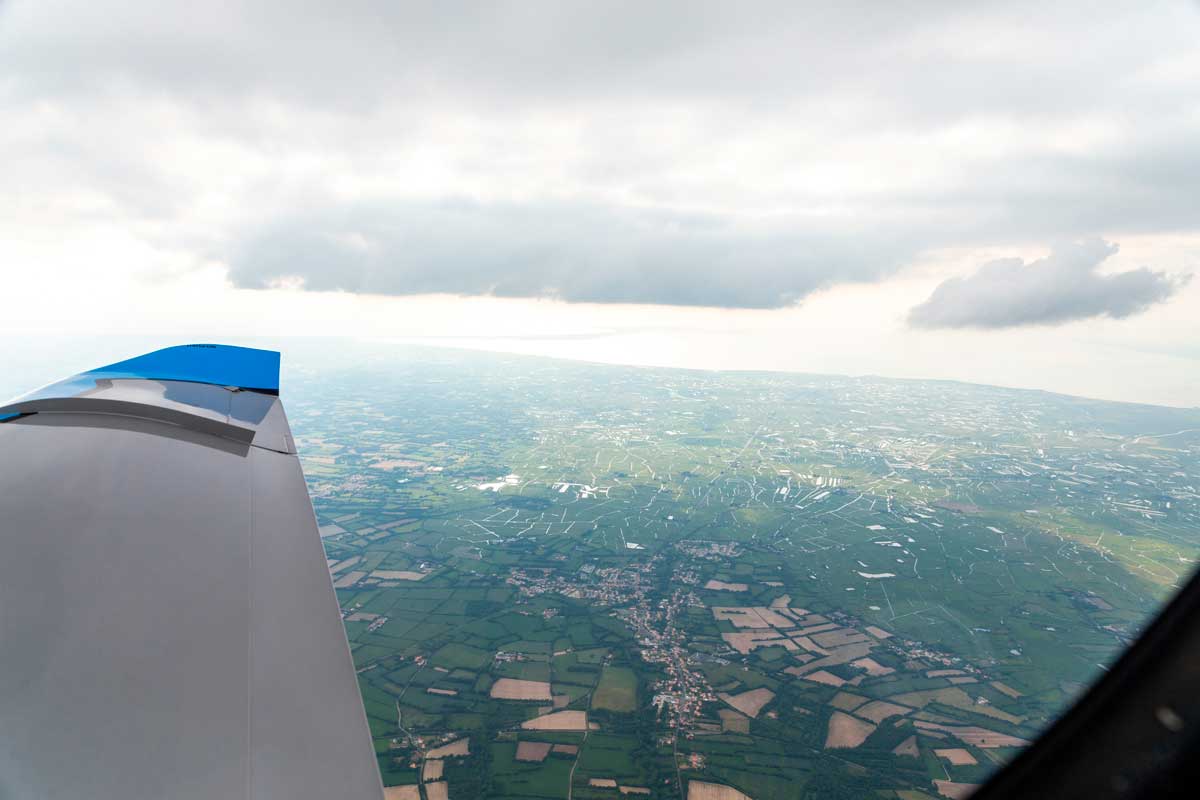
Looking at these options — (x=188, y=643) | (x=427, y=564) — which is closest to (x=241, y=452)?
(x=188, y=643)

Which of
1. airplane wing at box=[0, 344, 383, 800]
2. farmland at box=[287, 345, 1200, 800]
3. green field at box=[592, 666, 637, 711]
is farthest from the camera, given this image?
green field at box=[592, 666, 637, 711]

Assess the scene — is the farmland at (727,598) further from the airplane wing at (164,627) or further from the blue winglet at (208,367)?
the blue winglet at (208,367)

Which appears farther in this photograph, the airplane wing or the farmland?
the farmland

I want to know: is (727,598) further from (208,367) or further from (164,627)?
(164,627)

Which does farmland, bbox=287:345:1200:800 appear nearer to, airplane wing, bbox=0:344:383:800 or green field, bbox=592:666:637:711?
green field, bbox=592:666:637:711

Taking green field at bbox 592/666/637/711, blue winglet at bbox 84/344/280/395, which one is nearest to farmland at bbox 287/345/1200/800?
green field at bbox 592/666/637/711
